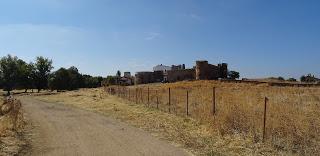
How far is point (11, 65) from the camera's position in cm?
13062

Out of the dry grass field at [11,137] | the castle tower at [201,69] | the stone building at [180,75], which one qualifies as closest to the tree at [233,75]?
the stone building at [180,75]

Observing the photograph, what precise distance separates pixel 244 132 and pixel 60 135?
23.8ft

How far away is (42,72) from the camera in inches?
5221

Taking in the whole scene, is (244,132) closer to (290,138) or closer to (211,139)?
(211,139)

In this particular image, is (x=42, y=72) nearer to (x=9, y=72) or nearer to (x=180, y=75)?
(x=9, y=72)

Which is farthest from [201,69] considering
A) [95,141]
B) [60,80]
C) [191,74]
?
[60,80]

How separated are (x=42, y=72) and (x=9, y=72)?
8778 millimetres

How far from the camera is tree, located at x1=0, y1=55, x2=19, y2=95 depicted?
126562mm

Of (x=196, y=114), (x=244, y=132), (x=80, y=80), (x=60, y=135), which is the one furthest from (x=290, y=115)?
(x=80, y=80)

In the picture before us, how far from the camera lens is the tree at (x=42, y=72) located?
12988cm

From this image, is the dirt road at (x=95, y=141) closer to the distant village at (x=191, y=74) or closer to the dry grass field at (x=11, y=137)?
the dry grass field at (x=11, y=137)

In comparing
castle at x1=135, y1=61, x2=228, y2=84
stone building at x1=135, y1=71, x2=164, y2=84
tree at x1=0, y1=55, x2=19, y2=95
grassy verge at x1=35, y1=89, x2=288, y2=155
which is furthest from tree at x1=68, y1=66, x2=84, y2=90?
grassy verge at x1=35, y1=89, x2=288, y2=155

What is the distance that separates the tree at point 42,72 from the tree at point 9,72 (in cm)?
563

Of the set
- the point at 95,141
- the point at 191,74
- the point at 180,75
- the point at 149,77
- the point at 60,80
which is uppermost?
the point at 191,74
